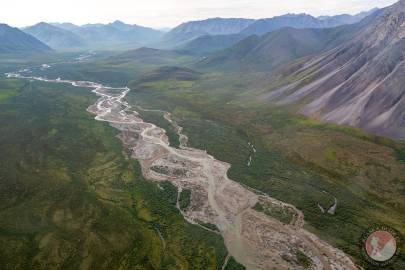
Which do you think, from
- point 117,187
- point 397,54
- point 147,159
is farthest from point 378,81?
point 117,187

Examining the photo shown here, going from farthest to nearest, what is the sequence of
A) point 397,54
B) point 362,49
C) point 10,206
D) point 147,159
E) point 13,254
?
point 362,49
point 397,54
point 147,159
point 10,206
point 13,254

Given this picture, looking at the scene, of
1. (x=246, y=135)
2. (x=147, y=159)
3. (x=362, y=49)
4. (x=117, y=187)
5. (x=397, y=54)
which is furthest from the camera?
(x=362, y=49)

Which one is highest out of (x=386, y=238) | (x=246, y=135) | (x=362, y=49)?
(x=362, y=49)

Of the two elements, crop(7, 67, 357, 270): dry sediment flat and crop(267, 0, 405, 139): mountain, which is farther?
crop(267, 0, 405, 139): mountain

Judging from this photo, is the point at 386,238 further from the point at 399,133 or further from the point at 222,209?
the point at 399,133

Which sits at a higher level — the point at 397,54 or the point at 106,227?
the point at 397,54

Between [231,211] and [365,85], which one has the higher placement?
[365,85]

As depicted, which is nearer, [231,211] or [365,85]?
[231,211]

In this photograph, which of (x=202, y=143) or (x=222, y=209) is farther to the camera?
(x=202, y=143)
